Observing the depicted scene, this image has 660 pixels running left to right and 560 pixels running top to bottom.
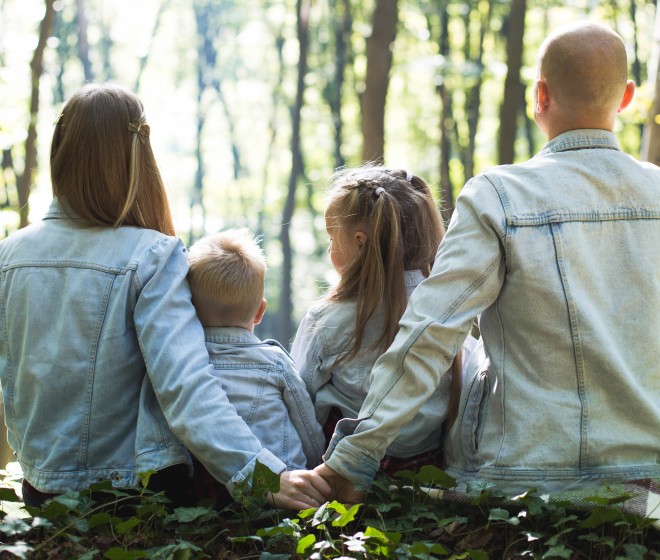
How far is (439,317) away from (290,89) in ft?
96.2

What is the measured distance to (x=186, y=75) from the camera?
3272cm

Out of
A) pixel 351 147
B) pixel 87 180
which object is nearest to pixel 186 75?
pixel 351 147

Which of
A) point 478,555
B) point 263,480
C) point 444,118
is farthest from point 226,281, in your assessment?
point 444,118

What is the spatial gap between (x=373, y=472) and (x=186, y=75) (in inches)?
1242

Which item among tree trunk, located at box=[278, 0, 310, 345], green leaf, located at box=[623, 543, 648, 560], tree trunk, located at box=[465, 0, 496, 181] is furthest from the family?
tree trunk, located at box=[278, 0, 310, 345]

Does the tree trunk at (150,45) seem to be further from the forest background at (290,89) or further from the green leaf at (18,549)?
the green leaf at (18,549)

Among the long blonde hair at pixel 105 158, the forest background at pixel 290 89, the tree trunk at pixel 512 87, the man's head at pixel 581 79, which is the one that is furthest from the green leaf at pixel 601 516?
the tree trunk at pixel 512 87

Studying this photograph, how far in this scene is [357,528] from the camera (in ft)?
9.62

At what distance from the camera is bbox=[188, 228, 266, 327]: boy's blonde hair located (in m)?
3.38

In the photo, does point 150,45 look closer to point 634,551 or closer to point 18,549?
point 18,549

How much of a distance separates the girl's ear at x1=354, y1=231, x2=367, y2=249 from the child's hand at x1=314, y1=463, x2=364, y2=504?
985mm

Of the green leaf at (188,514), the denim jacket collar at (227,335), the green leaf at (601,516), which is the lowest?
the green leaf at (188,514)

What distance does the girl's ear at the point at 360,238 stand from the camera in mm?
3535

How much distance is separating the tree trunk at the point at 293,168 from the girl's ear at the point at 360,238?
16256mm
